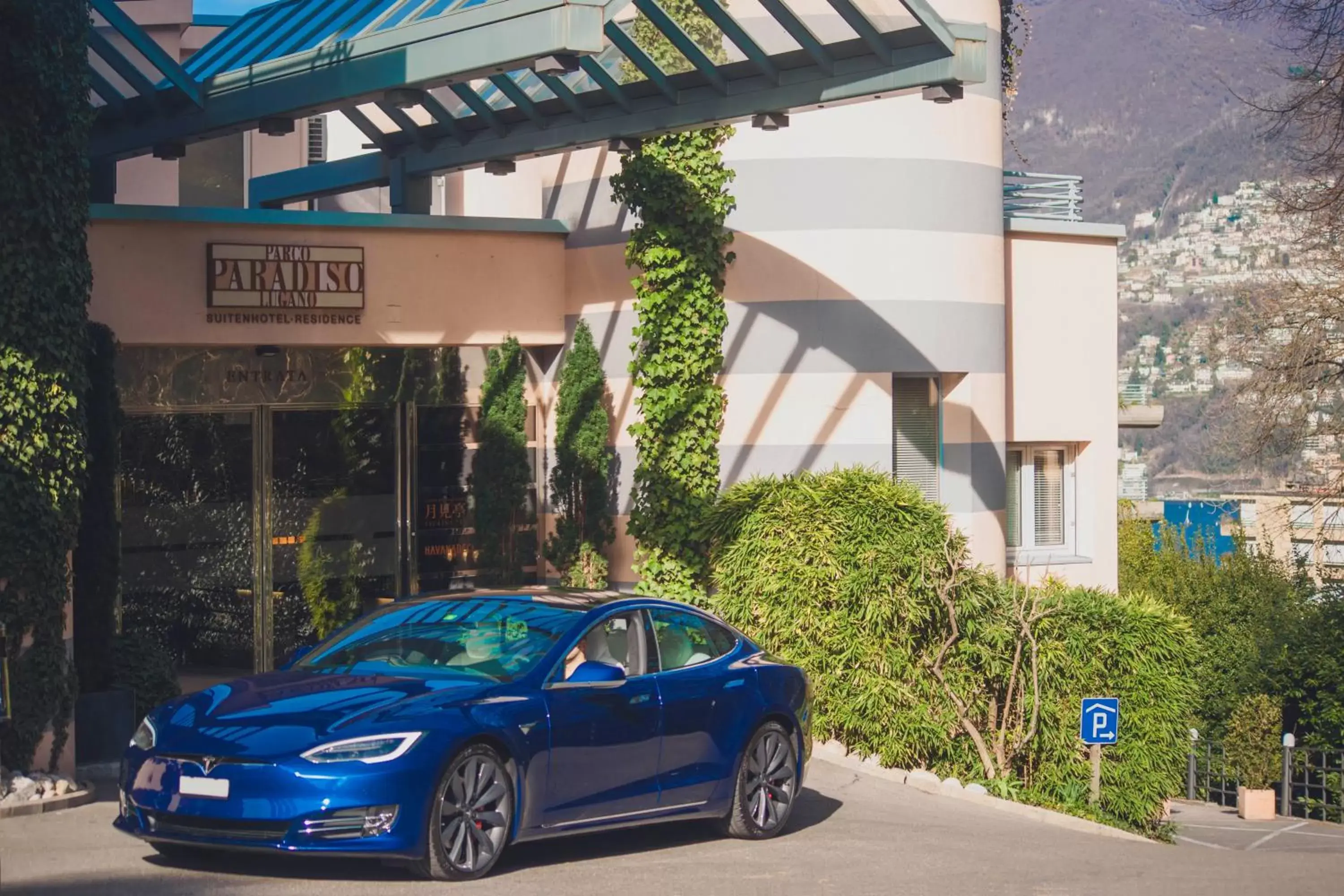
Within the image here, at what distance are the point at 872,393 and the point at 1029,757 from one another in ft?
13.5

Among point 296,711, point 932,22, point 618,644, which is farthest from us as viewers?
point 932,22

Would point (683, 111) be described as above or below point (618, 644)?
above

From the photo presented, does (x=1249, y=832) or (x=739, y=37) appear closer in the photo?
(x=739, y=37)

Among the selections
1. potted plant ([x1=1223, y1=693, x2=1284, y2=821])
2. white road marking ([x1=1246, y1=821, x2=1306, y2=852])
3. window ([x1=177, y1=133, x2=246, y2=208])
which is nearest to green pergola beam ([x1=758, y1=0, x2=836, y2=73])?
white road marking ([x1=1246, y1=821, x2=1306, y2=852])

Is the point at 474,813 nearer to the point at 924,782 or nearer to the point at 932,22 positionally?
the point at 924,782

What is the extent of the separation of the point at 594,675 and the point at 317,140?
1940 cm

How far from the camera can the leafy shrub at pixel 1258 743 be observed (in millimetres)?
26906

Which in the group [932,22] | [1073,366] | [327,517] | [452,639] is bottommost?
[452,639]

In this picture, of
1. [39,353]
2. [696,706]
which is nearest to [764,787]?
[696,706]

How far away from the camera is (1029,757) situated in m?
17.3

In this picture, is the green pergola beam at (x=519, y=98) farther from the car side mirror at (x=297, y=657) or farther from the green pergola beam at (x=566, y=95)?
the car side mirror at (x=297, y=657)

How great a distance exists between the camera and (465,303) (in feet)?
61.5

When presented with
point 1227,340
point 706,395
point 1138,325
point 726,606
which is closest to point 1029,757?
point 726,606

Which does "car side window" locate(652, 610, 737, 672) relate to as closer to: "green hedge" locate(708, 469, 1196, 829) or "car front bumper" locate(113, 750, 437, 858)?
"car front bumper" locate(113, 750, 437, 858)
